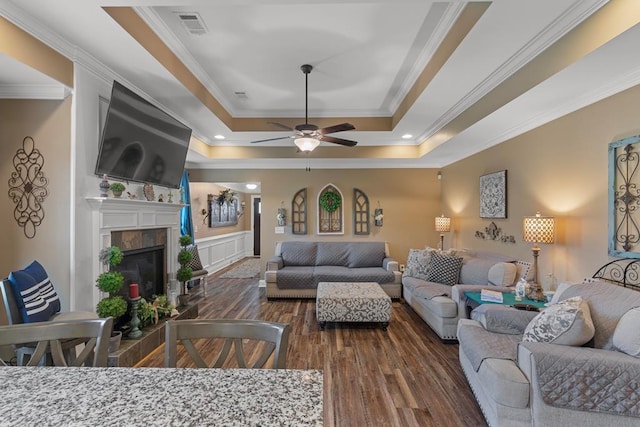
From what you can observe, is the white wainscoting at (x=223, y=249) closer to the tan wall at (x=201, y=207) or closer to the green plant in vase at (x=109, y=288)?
the tan wall at (x=201, y=207)

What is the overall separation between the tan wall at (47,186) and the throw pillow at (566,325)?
350 cm

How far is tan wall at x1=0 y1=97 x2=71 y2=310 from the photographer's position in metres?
2.48

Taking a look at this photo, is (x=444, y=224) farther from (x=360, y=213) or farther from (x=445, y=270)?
(x=360, y=213)

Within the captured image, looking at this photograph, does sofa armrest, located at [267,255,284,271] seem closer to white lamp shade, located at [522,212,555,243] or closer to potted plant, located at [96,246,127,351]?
potted plant, located at [96,246,127,351]

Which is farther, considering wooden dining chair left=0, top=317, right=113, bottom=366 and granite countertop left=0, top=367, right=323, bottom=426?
wooden dining chair left=0, top=317, right=113, bottom=366

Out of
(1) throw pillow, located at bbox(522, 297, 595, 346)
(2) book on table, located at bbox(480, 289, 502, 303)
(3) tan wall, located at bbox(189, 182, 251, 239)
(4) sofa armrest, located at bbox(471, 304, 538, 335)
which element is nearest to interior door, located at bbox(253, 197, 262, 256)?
(3) tan wall, located at bbox(189, 182, 251, 239)

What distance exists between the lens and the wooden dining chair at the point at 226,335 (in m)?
1.28

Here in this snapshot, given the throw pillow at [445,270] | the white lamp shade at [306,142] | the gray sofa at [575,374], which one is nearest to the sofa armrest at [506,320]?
the gray sofa at [575,374]

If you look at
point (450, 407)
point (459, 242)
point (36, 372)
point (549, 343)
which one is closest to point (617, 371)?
point (549, 343)

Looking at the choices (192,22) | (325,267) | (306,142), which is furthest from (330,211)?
(192,22)

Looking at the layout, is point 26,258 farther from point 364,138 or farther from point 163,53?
point 364,138

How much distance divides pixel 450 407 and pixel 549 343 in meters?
0.89

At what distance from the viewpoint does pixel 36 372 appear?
1072 millimetres

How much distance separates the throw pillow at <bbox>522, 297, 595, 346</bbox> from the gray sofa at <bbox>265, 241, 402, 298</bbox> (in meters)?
3.13
